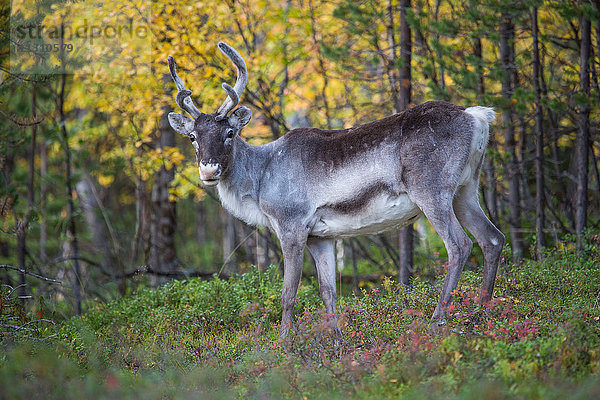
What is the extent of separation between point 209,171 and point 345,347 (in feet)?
8.18

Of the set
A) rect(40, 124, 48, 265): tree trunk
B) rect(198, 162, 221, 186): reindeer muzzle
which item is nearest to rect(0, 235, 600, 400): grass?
rect(198, 162, 221, 186): reindeer muzzle

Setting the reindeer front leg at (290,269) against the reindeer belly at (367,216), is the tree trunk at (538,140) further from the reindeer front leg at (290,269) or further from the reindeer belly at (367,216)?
the reindeer front leg at (290,269)

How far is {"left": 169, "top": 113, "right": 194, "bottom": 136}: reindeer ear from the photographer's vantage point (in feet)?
24.6

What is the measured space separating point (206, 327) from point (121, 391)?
315 cm

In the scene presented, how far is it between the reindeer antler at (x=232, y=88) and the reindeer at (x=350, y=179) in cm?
1

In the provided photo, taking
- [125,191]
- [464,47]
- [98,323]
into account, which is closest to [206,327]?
[98,323]

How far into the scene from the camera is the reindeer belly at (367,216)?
686cm

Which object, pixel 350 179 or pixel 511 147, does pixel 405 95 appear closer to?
pixel 511 147

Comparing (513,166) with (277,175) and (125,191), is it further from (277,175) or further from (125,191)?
(125,191)

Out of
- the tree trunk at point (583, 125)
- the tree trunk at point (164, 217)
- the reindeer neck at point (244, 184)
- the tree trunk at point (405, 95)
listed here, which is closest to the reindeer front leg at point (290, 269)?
the reindeer neck at point (244, 184)

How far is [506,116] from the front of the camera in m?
10.6

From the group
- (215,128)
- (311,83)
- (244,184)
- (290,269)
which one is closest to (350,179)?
(290,269)

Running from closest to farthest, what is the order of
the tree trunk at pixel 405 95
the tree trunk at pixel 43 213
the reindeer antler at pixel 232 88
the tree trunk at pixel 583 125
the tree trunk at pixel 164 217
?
the reindeer antler at pixel 232 88
the tree trunk at pixel 583 125
the tree trunk at pixel 405 95
the tree trunk at pixel 43 213
the tree trunk at pixel 164 217

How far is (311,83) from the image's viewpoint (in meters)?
13.4
